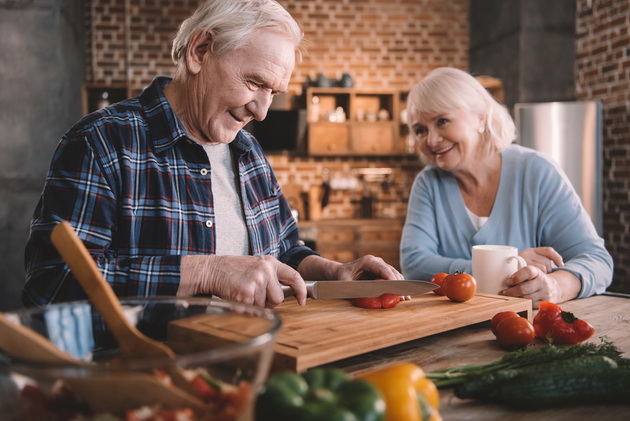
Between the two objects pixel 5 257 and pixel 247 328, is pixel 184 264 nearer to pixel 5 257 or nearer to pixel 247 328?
pixel 247 328

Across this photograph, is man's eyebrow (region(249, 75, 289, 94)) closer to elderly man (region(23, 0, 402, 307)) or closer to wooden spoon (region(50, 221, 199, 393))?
elderly man (region(23, 0, 402, 307))

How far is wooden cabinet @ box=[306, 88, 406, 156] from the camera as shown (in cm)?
579

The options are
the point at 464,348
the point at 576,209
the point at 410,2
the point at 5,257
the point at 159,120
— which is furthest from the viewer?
the point at 410,2

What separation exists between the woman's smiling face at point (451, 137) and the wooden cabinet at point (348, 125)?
3418 mm

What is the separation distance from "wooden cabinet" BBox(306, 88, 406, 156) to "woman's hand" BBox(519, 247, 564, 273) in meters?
3.99

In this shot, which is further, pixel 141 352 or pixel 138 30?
pixel 138 30

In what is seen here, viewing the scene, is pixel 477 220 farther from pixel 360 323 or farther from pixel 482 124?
pixel 360 323

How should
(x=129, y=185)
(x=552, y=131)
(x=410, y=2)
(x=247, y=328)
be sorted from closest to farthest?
1. (x=247, y=328)
2. (x=129, y=185)
3. (x=552, y=131)
4. (x=410, y=2)

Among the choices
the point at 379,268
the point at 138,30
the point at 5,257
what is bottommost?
the point at 5,257

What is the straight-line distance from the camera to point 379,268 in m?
1.61

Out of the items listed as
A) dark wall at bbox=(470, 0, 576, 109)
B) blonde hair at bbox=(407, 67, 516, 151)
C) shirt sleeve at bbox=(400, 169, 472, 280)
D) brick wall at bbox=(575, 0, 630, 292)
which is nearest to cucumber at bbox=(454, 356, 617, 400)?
shirt sleeve at bbox=(400, 169, 472, 280)

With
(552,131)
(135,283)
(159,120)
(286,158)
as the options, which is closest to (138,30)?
(286,158)

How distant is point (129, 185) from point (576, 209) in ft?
5.50

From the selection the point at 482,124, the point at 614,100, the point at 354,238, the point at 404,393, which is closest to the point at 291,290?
the point at 404,393
